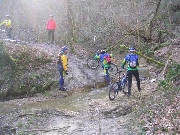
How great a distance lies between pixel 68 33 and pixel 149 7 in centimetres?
917

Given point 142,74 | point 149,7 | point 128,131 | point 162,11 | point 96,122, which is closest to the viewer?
point 128,131

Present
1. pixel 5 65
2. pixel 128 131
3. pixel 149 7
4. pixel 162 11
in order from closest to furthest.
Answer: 1. pixel 128 131
2. pixel 5 65
3. pixel 162 11
4. pixel 149 7

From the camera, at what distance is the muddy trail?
34.7 feet

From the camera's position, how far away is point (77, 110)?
43.2 ft

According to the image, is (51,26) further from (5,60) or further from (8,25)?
(5,60)

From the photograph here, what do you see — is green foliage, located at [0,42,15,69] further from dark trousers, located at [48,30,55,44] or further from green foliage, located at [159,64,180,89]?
green foliage, located at [159,64,180,89]

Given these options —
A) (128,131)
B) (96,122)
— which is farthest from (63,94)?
(128,131)

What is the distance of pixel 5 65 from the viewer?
1672cm

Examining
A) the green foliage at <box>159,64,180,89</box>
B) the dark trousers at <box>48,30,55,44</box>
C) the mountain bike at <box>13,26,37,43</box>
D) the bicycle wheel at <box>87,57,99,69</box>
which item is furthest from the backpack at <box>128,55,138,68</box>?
the mountain bike at <box>13,26,37,43</box>

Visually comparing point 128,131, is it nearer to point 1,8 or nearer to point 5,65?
point 5,65

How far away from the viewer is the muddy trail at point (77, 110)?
1059cm

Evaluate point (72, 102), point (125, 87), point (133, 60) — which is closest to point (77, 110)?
point (72, 102)

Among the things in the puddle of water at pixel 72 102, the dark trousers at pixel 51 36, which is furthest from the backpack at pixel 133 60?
the dark trousers at pixel 51 36

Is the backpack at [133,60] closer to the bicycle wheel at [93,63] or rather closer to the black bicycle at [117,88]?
the black bicycle at [117,88]
